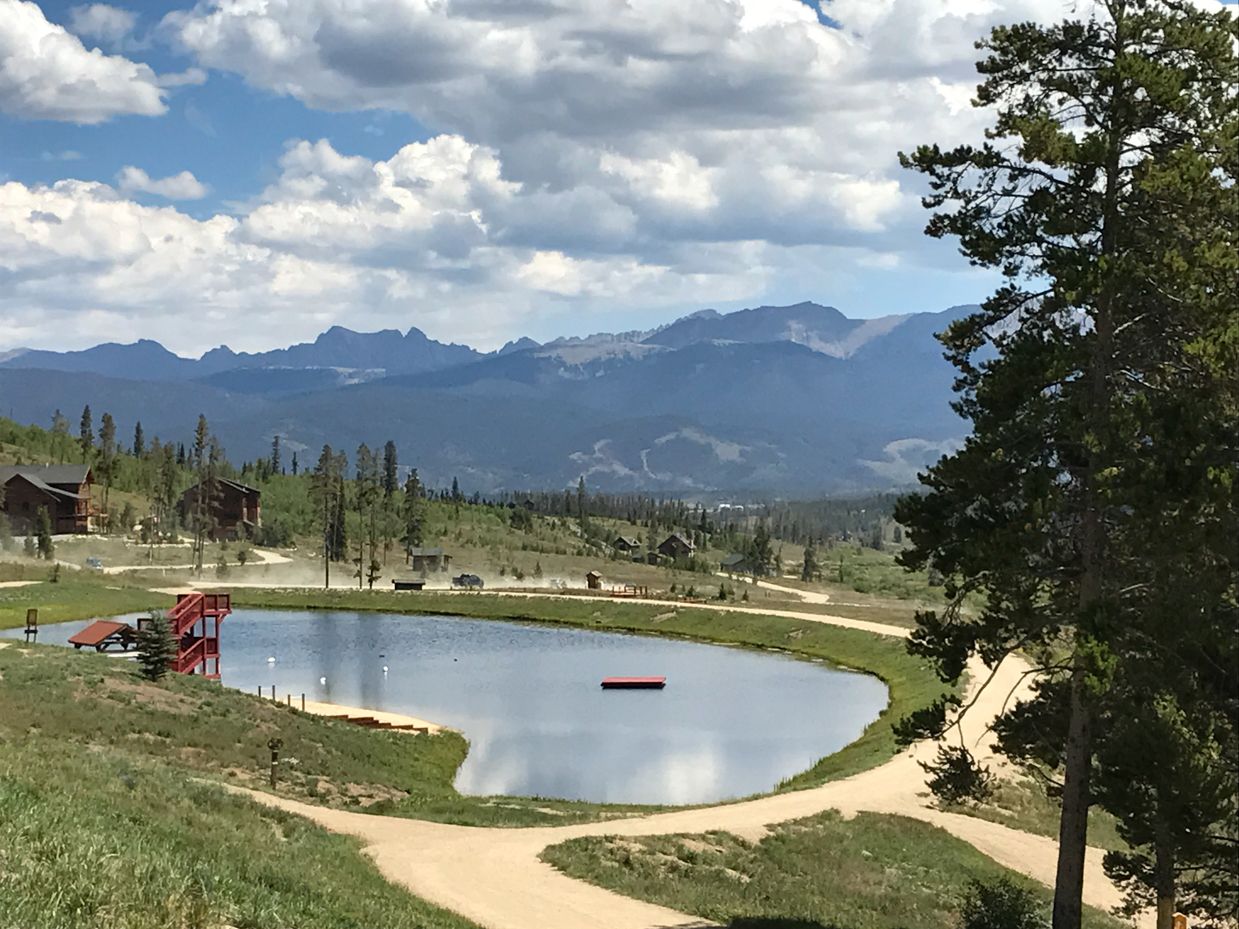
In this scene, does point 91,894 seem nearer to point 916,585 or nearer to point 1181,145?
point 1181,145

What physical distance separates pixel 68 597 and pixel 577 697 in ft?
148

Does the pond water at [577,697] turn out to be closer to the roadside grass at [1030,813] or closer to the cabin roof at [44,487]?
the roadside grass at [1030,813]

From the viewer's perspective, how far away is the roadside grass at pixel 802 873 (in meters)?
24.5

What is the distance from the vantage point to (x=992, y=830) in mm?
36312

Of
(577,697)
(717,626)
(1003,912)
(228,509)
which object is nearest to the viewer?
(1003,912)

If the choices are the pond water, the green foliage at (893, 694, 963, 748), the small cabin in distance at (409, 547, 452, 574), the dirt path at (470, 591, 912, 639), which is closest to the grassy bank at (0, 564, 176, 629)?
the pond water

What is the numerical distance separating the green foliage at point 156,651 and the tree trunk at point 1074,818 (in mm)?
32541

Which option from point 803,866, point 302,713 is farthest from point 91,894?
point 302,713

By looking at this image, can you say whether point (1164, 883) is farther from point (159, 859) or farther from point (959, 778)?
point (159, 859)

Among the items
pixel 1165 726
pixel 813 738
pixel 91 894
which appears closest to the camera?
pixel 91 894

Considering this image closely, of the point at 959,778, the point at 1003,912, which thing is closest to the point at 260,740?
the point at 959,778

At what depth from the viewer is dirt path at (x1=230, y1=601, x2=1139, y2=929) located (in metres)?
22.1

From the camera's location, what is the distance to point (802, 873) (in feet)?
91.9

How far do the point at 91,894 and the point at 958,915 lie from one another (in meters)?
20.6
